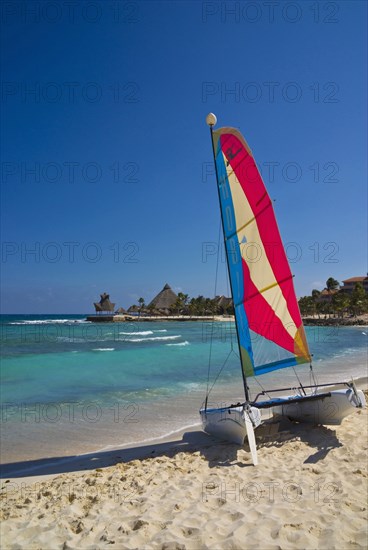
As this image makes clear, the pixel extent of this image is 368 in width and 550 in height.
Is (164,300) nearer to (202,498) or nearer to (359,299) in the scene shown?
(359,299)

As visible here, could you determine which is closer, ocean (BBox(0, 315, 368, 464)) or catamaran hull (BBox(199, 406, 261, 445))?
catamaran hull (BBox(199, 406, 261, 445))

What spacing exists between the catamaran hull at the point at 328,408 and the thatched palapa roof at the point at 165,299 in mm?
101760

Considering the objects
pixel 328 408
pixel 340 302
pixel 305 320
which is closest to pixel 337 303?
pixel 340 302

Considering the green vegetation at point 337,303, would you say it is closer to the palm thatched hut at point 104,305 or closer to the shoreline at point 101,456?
the palm thatched hut at point 104,305

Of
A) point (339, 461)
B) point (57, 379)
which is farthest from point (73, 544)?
point (57, 379)

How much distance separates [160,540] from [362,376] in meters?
15.5

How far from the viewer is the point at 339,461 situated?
5719 mm

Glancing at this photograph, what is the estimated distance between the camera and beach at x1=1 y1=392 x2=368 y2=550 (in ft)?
12.2

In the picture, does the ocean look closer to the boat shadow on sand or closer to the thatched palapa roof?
the boat shadow on sand

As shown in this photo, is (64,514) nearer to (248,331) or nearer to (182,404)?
(248,331)

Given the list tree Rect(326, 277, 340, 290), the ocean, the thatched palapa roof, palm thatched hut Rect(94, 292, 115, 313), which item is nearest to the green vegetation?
tree Rect(326, 277, 340, 290)

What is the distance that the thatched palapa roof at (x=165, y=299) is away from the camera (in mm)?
109625

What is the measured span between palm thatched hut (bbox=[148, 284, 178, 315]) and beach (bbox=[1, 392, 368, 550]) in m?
103

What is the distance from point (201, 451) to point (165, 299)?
104m
